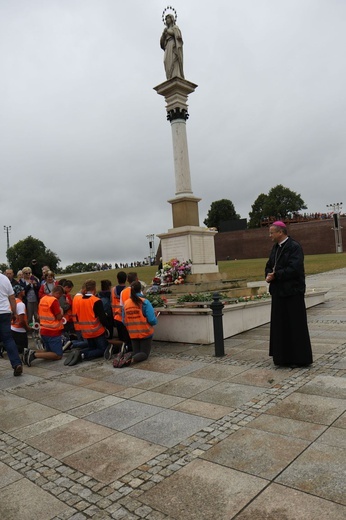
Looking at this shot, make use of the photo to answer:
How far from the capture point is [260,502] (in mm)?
2662

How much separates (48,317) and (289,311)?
431 cm

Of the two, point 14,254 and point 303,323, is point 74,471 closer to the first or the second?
point 303,323

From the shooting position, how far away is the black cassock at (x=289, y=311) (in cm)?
577

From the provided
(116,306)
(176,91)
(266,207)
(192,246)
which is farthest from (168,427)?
(266,207)

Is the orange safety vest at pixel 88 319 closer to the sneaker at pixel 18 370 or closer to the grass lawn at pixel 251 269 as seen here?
the sneaker at pixel 18 370

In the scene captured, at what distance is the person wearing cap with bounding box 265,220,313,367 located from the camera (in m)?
5.77

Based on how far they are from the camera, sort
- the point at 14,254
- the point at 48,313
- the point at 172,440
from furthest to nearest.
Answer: the point at 14,254, the point at 48,313, the point at 172,440

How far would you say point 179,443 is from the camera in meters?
3.65

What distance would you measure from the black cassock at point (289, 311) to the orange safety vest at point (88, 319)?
10.8ft

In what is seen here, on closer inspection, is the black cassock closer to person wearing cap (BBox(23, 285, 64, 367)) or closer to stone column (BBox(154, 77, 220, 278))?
person wearing cap (BBox(23, 285, 64, 367))

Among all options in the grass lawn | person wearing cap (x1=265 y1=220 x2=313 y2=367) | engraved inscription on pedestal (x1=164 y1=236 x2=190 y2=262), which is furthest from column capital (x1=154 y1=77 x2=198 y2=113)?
the grass lawn

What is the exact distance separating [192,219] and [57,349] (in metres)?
6.61

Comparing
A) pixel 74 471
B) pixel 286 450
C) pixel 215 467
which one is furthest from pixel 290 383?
pixel 74 471

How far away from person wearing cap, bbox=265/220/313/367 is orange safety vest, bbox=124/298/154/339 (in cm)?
215
